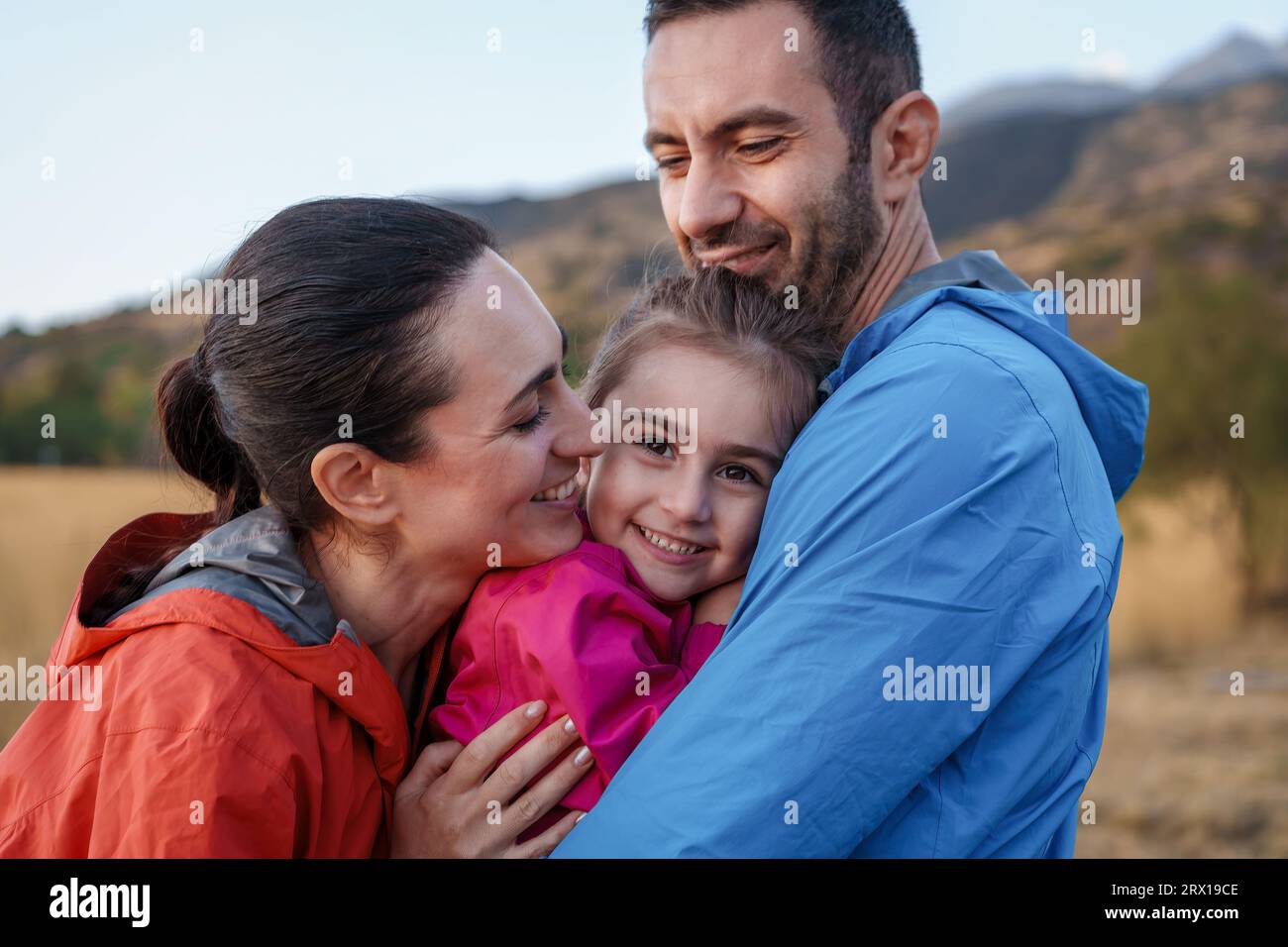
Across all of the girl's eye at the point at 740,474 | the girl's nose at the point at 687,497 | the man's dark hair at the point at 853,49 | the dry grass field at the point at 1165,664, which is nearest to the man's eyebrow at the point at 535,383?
the girl's nose at the point at 687,497

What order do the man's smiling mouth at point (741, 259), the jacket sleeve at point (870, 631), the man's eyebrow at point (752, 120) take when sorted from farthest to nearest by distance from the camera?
the man's smiling mouth at point (741, 259) < the man's eyebrow at point (752, 120) < the jacket sleeve at point (870, 631)

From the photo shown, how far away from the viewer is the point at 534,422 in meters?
2.36

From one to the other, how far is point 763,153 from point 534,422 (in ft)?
3.29

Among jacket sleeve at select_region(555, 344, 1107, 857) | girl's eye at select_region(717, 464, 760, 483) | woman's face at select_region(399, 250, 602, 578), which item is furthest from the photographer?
girl's eye at select_region(717, 464, 760, 483)

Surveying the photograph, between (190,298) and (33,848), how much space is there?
120 cm

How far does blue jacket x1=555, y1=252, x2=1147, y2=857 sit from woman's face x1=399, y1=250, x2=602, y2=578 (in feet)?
1.69

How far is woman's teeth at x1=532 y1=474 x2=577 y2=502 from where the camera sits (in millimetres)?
2428

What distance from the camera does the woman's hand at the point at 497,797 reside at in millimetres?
2164

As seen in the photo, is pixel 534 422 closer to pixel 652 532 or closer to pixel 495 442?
A: pixel 495 442

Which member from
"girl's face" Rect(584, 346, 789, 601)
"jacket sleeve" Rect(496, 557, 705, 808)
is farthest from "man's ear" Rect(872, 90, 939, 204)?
"jacket sleeve" Rect(496, 557, 705, 808)

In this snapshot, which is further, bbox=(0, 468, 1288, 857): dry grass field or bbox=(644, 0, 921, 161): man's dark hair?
bbox=(0, 468, 1288, 857): dry grass field

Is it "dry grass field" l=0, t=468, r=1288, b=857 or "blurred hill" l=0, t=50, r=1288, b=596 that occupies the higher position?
"blurred hill" l=0, t=50, r=1288, b=596

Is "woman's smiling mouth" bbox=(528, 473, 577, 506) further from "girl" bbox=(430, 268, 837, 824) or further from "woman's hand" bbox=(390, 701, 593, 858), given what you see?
"woman's hand" bbox=(390, 701, 593, 858)

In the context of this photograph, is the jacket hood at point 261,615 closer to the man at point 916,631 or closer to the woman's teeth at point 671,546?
the man at point 916,631
